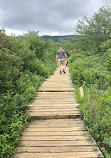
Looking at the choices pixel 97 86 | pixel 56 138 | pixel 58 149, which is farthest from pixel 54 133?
pixel 97 86

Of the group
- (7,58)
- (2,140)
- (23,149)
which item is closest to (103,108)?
(23,149)

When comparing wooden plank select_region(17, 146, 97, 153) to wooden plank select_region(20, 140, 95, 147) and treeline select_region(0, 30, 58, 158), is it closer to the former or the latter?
wooden plank select_region(20, 140, 95, 147)

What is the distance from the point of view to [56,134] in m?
3.23

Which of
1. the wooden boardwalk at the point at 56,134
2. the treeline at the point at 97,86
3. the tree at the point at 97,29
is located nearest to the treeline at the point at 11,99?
the wooden boardwalk at the point at 56,134

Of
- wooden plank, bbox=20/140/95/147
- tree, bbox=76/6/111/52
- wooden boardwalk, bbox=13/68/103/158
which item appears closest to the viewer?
wooden boardwalk, bbox=13/68/103/158

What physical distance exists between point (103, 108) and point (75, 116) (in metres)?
0.88

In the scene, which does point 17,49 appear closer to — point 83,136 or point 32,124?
point 32,124

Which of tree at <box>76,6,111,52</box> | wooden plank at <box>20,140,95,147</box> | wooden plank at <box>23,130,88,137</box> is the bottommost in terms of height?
wooden plank at <box>20,140,95,147</box>

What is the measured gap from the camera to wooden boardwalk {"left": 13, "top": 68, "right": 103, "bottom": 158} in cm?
265

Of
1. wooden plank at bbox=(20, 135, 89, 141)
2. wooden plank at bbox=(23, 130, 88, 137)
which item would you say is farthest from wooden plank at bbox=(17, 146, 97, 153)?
wooden plank at bbox=(23, 130, 88, 137)

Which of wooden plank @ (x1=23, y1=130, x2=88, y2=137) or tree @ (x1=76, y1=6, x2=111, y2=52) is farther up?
tree @ (x1=76, y1=6, x2=111, y2=52)

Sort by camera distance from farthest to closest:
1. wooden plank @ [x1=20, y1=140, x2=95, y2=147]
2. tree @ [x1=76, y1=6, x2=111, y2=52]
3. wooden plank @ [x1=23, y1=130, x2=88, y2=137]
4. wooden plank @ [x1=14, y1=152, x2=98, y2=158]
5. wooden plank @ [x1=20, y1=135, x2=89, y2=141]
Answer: tree @ [x1=76, y1=6, x2=111, y2=52] → wooden plank @ [x1=23, y1=130, x2=88, y2=137] → wooden plank @ [x1=20, y1=135, x2=89, y2=141] → wooden plank @ [x1=20, y1=140, x2=95, y2=147] → wooden plank @ [x1=14, y1=152, x2=98, y2=158]

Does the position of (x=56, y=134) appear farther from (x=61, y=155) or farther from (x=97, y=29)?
(x=97, y=29)

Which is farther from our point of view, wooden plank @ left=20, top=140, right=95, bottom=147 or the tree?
the tree
